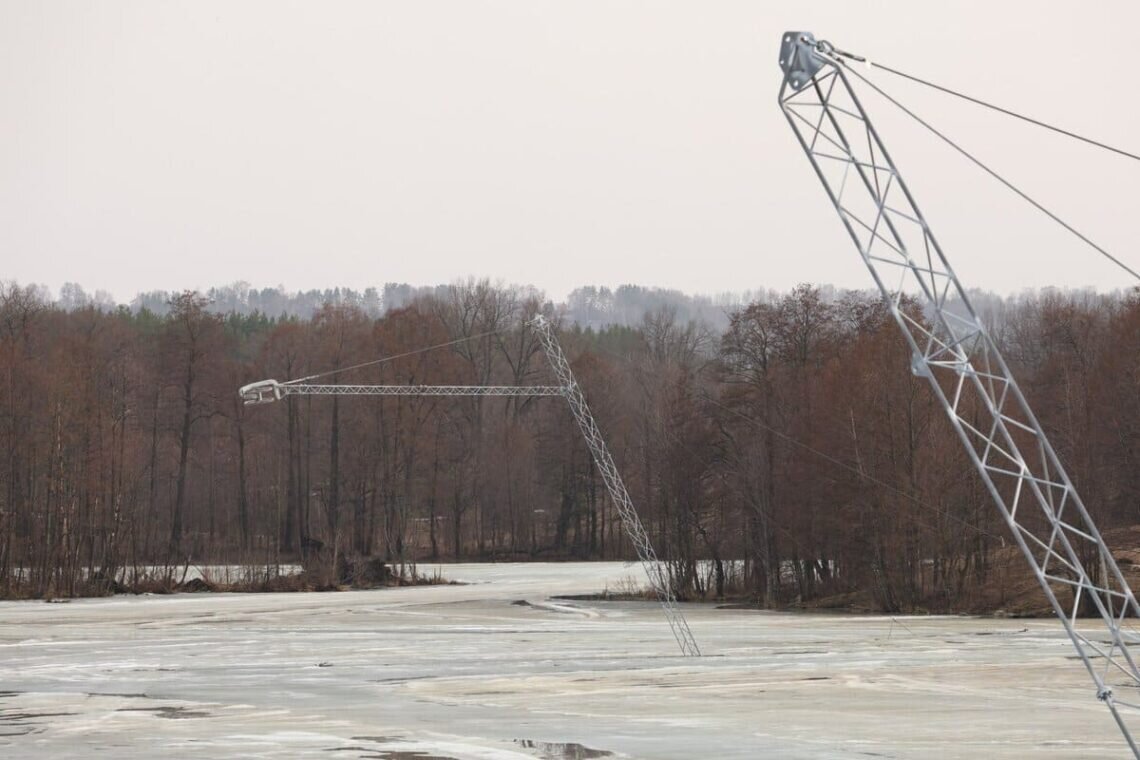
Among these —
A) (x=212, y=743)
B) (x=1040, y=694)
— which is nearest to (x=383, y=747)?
(x=212, y=743)

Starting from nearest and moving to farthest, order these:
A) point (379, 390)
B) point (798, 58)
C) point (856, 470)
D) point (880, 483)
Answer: point (798, 58) → point (880, 483) → point (856, 470) → point (379, 390)

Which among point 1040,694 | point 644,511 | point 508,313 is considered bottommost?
point 1040,694

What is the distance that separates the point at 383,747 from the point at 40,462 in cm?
5895

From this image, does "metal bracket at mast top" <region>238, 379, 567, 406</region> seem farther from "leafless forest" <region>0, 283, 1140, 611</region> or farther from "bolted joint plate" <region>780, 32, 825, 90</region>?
"bolted joint plate" <region>780, 32, 825, 90</region>

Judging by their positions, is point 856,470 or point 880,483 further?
point 856,470

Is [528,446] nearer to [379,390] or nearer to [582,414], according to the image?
[379,390]

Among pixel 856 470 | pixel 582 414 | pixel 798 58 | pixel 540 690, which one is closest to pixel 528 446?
pixel 856 470

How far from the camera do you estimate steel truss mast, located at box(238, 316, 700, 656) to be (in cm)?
3619

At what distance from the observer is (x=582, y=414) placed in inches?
1602

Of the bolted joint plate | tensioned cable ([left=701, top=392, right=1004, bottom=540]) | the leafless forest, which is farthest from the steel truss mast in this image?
the bolted joint plate

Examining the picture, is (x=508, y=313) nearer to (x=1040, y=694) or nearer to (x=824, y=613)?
(x=824, y=613)

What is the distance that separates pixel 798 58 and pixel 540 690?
486 inches

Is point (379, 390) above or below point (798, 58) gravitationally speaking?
above

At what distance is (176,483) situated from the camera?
344 ft
